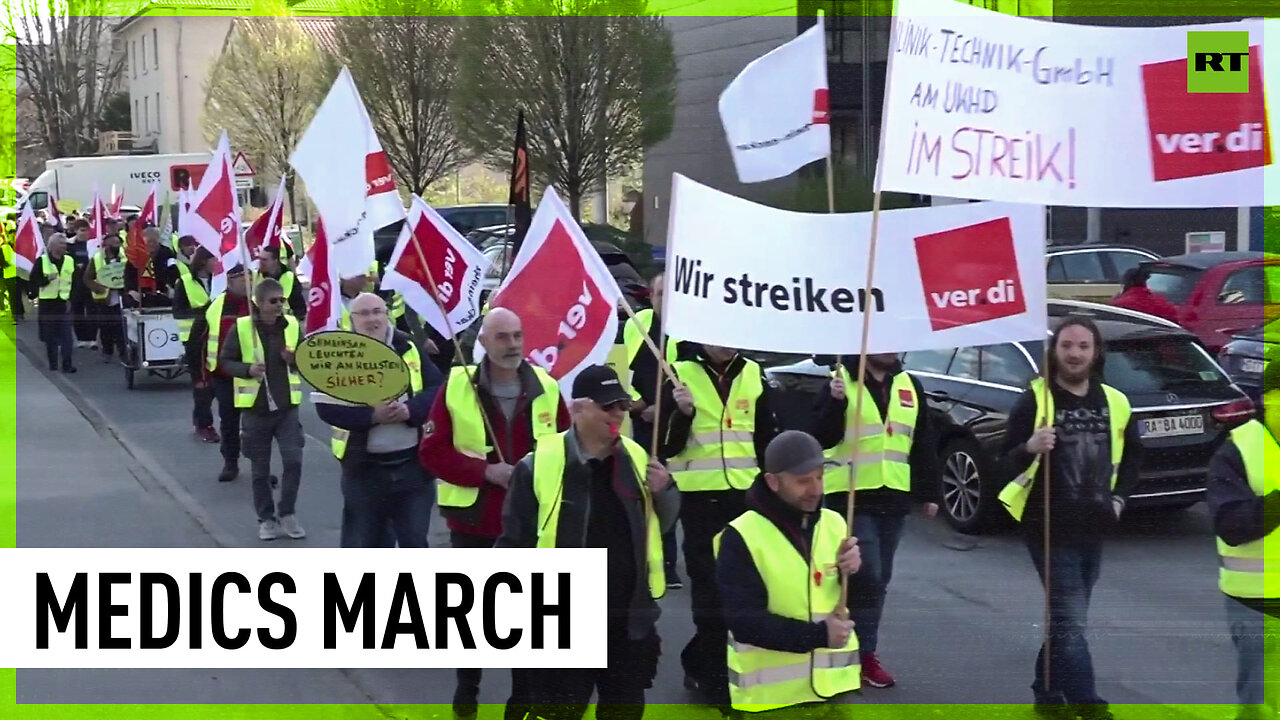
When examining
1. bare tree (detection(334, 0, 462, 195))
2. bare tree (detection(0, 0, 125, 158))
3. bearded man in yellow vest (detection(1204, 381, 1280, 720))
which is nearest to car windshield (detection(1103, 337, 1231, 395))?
bearded man in yellow vest (detection(1204, 381, 1280, 720))

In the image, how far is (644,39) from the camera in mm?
4480

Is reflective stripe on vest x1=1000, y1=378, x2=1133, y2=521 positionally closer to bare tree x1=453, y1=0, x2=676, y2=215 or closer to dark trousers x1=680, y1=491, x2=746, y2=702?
dark trousers x1=680, y1=491, x2=746, y2=702

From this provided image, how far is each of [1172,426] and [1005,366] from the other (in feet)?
A: 2.21

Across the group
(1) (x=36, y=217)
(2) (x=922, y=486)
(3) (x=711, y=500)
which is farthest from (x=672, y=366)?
(1) (x=36, y=217)

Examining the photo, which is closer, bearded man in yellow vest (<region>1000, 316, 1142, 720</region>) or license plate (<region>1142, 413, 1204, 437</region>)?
bearded man in yellow vest (<region>1000, 316, 1142, 720</region>)

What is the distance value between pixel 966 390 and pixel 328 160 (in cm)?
302

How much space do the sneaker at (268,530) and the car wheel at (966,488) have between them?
2655mm

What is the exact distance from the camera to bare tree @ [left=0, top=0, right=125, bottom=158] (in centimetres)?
494

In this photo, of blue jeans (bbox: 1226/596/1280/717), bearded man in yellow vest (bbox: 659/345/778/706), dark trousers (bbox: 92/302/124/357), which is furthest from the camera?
dark trousers (bbox: 92/302/124/357)

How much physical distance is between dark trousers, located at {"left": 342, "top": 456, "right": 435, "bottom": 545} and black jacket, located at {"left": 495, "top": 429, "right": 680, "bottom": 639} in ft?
4.32

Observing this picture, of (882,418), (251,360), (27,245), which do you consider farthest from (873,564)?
(27,245)

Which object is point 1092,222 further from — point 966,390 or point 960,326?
point 966,390

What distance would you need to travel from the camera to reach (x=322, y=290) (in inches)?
238

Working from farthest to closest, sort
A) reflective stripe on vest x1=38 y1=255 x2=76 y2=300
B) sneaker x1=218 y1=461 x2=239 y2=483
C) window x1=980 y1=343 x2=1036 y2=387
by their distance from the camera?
reflective stripe on vest x1=38 y1=255 x2=76 y2=300
sneaker x1=218 y1=461 x2=239 y2=483
window x1=980 y1=343 x2=1036 y2=387
